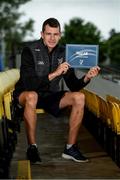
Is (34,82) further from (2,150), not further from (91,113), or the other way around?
(91,113)

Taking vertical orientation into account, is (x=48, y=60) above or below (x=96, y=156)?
above

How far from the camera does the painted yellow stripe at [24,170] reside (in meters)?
6.83

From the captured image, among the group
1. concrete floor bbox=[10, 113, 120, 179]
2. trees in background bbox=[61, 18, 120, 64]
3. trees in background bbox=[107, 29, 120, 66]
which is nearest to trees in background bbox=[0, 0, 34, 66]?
trees in background bbox=[61, 18, 120, 64]

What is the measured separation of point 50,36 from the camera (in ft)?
26.1

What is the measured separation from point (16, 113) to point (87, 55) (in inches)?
55.2

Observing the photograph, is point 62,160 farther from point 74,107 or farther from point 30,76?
point 30,76

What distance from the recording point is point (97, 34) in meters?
77.1

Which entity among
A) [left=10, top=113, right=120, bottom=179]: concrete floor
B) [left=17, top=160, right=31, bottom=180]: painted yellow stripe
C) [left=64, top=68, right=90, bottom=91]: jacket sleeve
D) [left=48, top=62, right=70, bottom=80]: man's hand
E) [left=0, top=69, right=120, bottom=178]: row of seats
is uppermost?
[left=48, top=62, right=70, bottom=80]: man's hand

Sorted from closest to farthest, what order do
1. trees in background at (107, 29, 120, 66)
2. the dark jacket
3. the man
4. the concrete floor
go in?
the concrete floor
the man
the dark jacket
trees in background at (107, 29, 120, 66)

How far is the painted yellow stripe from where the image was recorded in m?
6.83

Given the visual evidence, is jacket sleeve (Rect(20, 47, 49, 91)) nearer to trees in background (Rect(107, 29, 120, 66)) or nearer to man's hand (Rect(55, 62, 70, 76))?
man's hand (Rect(55, 62, 70, 76))

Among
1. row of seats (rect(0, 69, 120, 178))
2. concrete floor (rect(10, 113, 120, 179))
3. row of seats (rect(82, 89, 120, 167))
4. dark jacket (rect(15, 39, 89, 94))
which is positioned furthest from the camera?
dark jacket (rect(15, 39, 89, 94))

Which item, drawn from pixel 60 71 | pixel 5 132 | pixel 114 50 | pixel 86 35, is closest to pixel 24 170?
pixel 5 132

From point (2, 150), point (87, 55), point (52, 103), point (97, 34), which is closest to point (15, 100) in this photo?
point (52, 103)
